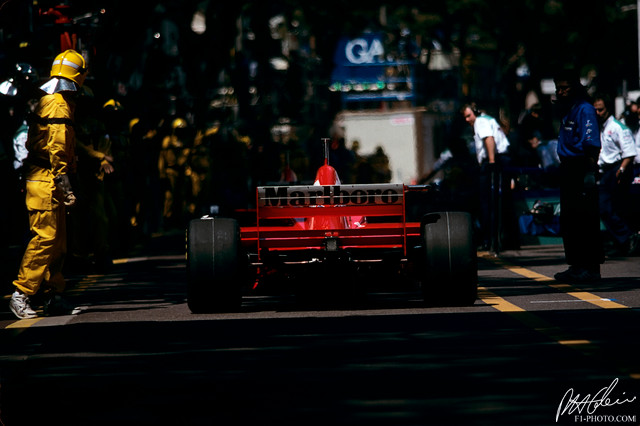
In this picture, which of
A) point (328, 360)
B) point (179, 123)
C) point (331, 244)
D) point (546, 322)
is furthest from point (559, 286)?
point (179, 123)

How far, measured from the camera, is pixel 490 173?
19594 mm

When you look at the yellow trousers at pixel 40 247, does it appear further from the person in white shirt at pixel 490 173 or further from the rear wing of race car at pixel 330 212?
the person in white shirt at pixel 490 173

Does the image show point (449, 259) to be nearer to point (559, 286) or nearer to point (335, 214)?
point (335, 214)


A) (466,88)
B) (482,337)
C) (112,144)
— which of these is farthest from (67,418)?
(466,88)

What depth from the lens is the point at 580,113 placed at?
14555 mm

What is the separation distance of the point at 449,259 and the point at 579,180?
135 inches

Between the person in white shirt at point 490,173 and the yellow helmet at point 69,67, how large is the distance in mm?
7805

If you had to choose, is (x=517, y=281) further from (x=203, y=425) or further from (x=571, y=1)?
(x=571, y=1)

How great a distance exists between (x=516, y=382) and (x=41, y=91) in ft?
19.1

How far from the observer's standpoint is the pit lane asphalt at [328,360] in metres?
7.21
